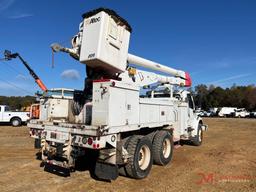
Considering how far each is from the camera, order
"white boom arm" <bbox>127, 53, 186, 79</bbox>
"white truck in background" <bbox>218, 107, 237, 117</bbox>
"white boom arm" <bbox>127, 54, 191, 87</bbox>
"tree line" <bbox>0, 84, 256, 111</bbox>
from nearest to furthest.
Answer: "white boom arm" <bbox>127, 53, 186, 79</bbox>, "white boom arm" <bbox>127, 54, 191, 87</bbox>, "white truck in background" <bbox>218, 107, 237, 117</bbox>, "tree line" <bbox>0, 84, 256, 111</bbox>

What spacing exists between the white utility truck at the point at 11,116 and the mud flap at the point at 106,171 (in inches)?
737

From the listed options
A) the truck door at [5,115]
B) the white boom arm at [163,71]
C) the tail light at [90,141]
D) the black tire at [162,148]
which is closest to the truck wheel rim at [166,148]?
the black tire at [162,148]

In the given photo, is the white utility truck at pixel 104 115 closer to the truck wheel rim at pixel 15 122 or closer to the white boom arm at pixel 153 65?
the white boom arm at pixel 153 65

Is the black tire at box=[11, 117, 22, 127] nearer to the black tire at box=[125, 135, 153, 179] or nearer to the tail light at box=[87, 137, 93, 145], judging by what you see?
the black tire at box=[125, 135, 153, 179]

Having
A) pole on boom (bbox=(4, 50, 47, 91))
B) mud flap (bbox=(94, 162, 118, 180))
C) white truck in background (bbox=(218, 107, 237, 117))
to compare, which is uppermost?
pole on boom (bbox=(4, 50, 47, 91))

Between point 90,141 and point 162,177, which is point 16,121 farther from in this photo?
point 90,141

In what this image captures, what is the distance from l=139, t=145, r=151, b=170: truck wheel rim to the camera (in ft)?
22.9

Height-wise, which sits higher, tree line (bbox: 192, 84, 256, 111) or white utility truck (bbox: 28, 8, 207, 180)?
tree line (bbox: 192, 84, 256, 111)

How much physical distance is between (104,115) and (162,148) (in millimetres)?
3075

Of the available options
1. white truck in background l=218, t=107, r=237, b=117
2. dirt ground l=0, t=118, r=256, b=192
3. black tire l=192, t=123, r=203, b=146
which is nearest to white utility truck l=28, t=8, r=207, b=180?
dirt ground l=0, t=118, r=256, b=192

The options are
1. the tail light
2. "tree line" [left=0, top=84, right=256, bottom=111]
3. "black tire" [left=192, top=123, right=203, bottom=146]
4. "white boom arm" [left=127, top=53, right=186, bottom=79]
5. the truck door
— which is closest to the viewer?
the tail light

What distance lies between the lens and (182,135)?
34.3ft

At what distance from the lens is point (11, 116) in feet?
76.0

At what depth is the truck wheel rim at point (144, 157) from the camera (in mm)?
6977
